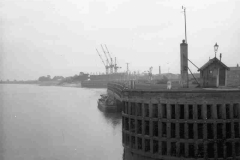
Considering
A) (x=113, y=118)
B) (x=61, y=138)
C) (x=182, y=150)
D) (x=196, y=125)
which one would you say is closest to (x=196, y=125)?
(x=196, y=125)

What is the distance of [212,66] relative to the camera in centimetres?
2858

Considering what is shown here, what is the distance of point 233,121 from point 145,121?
665cm

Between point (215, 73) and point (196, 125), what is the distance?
383 inches

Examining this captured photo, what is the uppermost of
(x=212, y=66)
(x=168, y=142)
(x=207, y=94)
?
(x=212, y=66)

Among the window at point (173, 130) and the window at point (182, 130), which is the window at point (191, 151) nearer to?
the window at point (182, 130)

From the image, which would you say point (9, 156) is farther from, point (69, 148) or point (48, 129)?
point (48, 129)

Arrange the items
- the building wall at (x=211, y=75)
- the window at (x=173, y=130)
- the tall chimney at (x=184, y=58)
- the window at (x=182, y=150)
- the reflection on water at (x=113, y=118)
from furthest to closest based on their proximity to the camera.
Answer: the reflection on water at (x=113, y=118) < the tall chimney at (x=184, y=58) < the building wall at (x=211, y=75) < the window at (x=173, y=130) < the window at (x=182, y=150)

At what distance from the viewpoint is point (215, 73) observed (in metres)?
28.7

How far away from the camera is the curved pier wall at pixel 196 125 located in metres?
20.8

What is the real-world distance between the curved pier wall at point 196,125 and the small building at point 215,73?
Result: 755cm

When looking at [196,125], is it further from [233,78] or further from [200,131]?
[233,78]

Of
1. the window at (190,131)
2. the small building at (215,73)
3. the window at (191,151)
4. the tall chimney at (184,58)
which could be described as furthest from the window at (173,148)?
the small building at (215,73)

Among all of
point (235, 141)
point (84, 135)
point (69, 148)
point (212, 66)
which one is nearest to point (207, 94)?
point (235, 141)

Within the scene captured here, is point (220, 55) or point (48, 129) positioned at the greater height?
point (220, 55)
